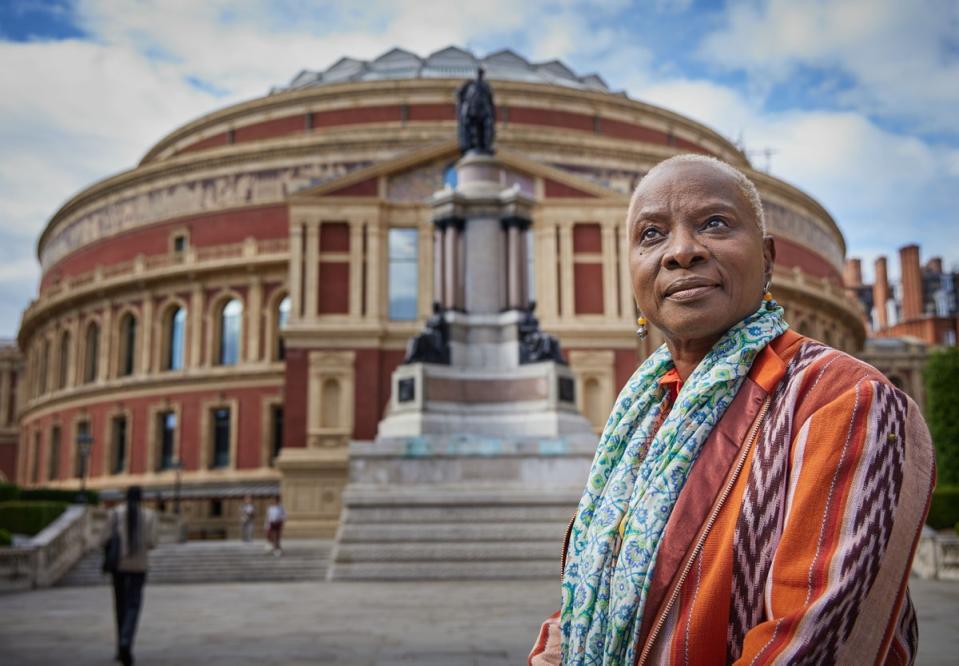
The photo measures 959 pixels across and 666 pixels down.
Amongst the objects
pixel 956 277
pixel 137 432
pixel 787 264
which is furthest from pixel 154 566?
pixel 956 277

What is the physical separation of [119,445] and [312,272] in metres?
14.8

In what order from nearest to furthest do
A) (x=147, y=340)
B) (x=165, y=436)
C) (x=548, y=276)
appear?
1. (x=548, y=276)
2. (x=165, y=436)
3. (x=147, y=340)

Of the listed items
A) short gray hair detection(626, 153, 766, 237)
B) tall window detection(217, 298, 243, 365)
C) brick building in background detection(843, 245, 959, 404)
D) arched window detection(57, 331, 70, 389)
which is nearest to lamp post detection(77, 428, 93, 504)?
arched window detection(57, 331, 70, 389)

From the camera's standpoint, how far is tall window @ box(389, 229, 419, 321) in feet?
115

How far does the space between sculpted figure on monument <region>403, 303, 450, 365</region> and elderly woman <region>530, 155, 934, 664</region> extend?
581 inches

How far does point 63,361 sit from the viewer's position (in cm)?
4731

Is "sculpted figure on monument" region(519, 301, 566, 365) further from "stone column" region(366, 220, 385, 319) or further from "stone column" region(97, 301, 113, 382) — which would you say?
→ "stone column" region(97, 301, 113, 382)

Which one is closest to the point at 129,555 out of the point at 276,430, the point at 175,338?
the point at 276,430

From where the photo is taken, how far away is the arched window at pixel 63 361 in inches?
1842

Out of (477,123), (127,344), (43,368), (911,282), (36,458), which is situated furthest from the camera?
(911,282)

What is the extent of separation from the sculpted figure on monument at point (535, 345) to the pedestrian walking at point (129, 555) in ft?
29.5

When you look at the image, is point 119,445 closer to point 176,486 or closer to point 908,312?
point 176,486

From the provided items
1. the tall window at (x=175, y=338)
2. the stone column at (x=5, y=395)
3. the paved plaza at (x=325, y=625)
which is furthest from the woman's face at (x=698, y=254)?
the stone column at (x=5, y=395)

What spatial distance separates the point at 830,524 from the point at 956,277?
Result: 8266cm
